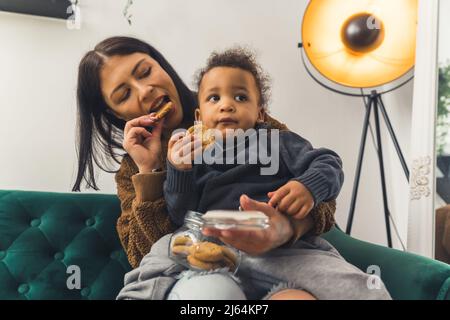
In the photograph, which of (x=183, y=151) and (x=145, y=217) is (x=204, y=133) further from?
(x=145, y=217)

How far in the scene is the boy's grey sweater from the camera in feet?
3.00

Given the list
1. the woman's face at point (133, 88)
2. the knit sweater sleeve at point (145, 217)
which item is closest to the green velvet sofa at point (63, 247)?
the knit sweater sleeve at point (145, 217)

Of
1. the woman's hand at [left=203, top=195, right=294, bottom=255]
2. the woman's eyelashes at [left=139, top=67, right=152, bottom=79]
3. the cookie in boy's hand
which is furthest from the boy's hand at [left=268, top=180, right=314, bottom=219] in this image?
the woman's eyelashes at [left=139, top=67, right=152, bottom=79]

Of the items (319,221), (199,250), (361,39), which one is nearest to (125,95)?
(199,250)

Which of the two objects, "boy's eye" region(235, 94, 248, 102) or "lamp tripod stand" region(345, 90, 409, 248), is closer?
"boy's eye" region(235, 94, 248, 102)

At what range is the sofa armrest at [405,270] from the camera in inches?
32.9

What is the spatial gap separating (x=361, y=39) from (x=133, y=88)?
74cm

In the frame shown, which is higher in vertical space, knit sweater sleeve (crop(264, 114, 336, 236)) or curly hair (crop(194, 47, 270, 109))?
curly hair (crop(194, 47, 270, 109))

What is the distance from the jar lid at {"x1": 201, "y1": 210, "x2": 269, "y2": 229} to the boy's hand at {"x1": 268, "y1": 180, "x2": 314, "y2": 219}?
0.26ft

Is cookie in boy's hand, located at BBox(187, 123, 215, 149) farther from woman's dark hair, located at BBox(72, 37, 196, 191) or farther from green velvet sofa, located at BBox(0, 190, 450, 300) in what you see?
green velvet sofa, located at BBox(0, 190, 450, 300)

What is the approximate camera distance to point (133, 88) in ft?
3.74

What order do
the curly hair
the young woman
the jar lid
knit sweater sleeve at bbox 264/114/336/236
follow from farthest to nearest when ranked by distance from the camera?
the curly hair
the young woman
knit sweater sleeve at bbox 264/114/336/236
the jar lid

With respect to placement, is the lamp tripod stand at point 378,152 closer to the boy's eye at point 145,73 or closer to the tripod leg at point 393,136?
the tripod leg at point 393,136

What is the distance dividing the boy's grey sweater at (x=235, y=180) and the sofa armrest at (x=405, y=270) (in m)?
0.22
